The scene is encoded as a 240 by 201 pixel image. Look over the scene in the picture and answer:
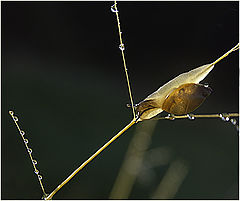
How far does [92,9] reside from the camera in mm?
1636

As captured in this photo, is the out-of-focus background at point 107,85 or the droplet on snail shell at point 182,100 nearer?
the droplet on snail shell at point 182,100

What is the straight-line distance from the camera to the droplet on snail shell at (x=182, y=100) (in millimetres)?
313

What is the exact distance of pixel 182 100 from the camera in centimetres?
32

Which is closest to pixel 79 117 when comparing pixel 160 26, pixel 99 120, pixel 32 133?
pixel 99 120

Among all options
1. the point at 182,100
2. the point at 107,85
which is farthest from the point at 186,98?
the point at 107,85

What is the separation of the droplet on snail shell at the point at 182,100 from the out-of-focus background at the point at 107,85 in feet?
3.38

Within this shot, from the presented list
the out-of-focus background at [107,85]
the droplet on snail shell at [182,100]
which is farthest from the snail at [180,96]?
the out-of-focus background at [107,85]

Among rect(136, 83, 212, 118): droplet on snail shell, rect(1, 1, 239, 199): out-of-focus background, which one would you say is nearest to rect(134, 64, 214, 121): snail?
rect(136, 83, 212, 118): droplet on snail shell

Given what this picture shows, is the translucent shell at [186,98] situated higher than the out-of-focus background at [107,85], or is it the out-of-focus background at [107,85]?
the translucent shell at [186,98]

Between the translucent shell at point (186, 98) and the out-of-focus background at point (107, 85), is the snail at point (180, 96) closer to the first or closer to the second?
the translucent shell at point (186, 98)

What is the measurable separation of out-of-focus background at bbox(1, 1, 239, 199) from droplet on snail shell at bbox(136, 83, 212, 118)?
103 cm

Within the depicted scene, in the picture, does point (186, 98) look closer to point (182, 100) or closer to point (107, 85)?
point (182, 100)

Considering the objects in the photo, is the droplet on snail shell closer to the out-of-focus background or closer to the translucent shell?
the translucent shell

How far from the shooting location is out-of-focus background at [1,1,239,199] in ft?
4.63
